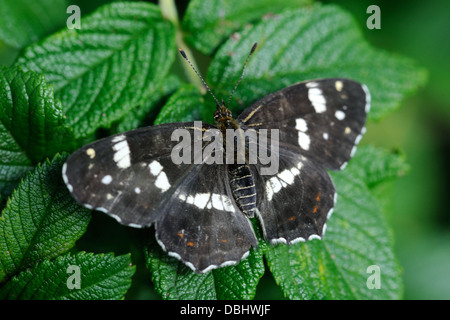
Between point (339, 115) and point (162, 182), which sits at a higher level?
point (339, 115)

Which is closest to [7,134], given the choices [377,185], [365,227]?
[365,227]

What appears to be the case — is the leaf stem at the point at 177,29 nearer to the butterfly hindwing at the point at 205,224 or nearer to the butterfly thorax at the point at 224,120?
the butterfly thorax at the point at 224,120

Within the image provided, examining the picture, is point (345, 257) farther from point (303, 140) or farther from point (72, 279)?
point (72, 279)

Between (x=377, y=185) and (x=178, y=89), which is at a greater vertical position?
(x=178, y=89)

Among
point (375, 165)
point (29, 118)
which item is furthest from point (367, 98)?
point (29, 118)
